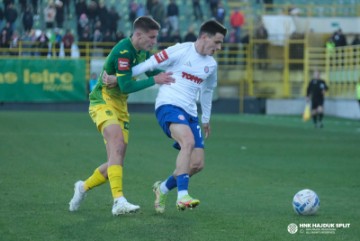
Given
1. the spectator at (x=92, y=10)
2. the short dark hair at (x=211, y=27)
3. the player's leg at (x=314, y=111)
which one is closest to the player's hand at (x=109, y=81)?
the short dark hair at (x=211, y=27)

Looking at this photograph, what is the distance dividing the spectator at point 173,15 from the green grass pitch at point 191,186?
1720cm

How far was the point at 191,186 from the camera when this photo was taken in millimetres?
13867

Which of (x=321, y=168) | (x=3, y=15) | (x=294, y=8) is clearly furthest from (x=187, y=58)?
(x=294, y=8)

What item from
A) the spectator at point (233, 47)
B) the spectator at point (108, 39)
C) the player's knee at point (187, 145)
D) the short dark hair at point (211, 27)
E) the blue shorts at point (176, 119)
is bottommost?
the spectator at point (233, 47)

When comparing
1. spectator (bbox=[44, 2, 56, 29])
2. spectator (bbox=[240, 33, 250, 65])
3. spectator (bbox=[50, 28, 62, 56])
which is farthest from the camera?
spectator (bbox=[240, 33, 250, 65])

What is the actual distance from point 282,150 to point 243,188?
8.22 metres

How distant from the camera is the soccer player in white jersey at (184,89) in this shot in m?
10.5

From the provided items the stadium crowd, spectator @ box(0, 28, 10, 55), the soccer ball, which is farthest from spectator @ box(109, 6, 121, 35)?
the soccer ball

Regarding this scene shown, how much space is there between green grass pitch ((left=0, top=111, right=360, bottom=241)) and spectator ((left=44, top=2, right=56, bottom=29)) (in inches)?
628

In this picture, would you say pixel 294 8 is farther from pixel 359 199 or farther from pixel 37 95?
pixel 359 199

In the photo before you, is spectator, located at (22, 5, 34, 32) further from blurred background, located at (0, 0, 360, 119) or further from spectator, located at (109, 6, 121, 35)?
spectator, located at (109, 6, 121, 35)

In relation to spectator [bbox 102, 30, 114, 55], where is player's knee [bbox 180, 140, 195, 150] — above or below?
above

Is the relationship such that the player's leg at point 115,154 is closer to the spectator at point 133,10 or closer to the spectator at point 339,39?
the spectator at point 133,10

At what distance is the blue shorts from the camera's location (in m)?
10.6
